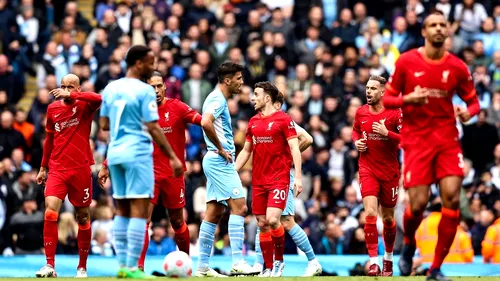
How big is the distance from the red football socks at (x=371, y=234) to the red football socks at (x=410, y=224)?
8.50 feet

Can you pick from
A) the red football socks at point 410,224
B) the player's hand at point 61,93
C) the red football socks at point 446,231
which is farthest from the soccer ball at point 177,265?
the player's hand at point 61,93

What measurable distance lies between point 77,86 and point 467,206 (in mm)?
11216

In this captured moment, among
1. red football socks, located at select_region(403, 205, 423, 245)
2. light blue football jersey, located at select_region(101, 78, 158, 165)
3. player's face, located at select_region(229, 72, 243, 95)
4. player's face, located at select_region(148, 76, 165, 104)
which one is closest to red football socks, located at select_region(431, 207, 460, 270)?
red football socks, located at select_region(403, 205, 423, 245)

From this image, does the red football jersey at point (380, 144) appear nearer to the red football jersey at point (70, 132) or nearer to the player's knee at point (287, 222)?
the player's knee at point (287, 222)

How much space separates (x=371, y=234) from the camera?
61.7ft

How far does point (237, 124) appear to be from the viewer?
27422 millimetres

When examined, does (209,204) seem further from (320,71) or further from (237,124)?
(320,71)

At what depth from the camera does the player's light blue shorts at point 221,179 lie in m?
18.1

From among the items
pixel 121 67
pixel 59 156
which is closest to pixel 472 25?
pixel 121 67

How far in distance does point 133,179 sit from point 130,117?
724 mm

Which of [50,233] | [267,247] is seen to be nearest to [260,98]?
[267,247]

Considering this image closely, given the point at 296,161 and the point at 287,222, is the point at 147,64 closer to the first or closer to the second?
the point at 296,161

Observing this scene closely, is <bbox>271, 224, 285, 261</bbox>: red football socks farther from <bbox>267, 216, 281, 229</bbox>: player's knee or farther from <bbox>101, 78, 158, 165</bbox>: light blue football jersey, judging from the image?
<bbox>101, 78, 158, 165</bbox>: light blue football jersey

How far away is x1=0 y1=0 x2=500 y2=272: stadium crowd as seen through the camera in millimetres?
25453
